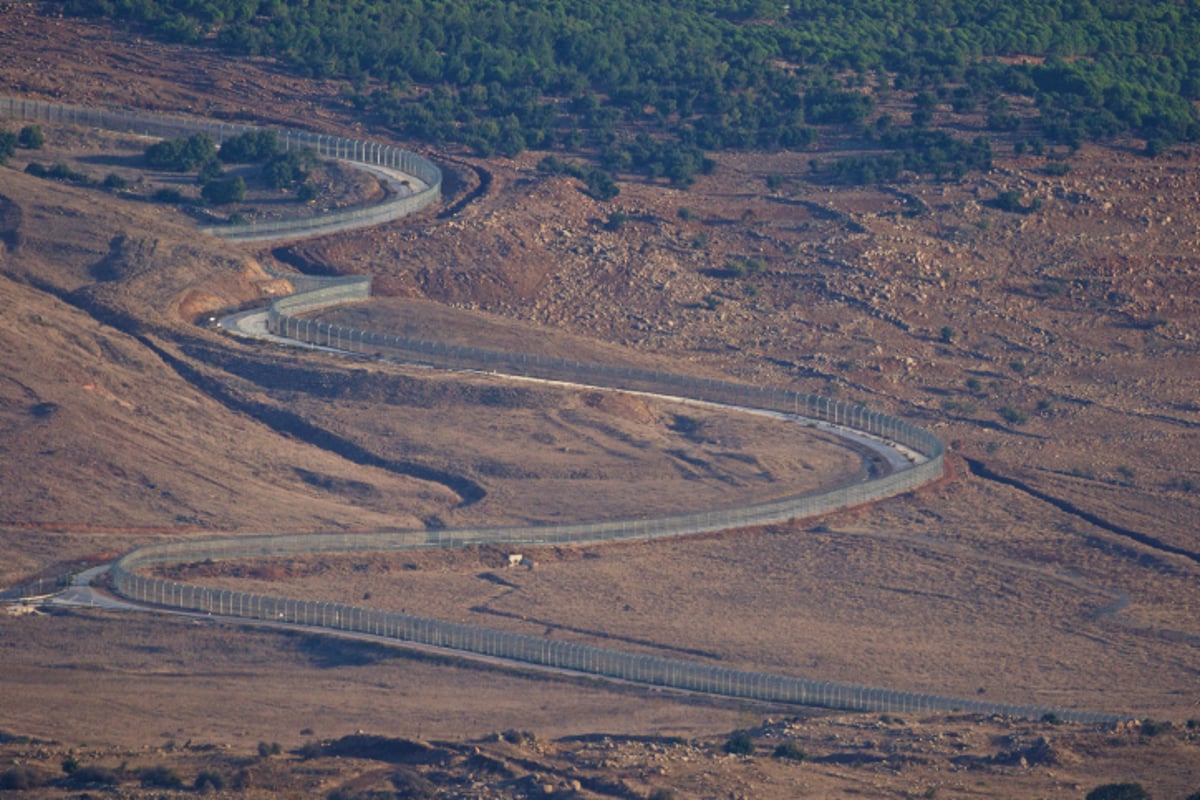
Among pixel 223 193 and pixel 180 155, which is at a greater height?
pixel 180 155

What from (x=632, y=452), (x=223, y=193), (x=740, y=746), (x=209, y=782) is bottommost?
(x=209, y=782)

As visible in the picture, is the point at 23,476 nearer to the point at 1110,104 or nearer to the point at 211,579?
the point at 211,579

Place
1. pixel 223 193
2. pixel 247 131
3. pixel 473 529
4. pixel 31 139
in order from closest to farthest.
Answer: pixel 473 529 → pixel 223 193 → pixel 31 139 → pixel 247 131

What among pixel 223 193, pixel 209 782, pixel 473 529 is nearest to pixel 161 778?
pixel 209 782

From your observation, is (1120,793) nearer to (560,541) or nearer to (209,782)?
(209,782)

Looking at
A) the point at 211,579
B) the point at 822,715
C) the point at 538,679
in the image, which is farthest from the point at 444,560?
the point at 822,715

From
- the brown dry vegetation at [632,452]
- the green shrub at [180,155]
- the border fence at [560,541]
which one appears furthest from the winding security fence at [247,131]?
the border fence at [560,541]

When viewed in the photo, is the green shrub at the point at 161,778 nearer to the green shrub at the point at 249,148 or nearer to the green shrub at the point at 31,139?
the green shrub at the point at 31,139
